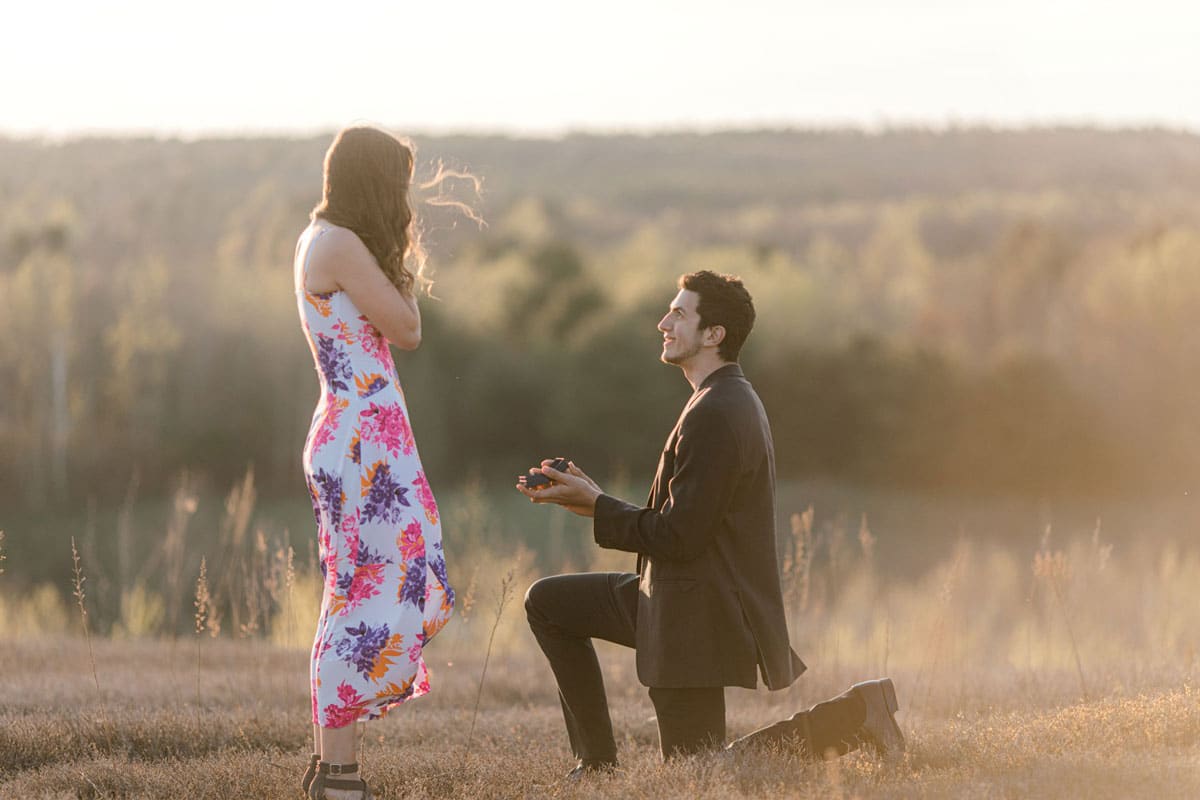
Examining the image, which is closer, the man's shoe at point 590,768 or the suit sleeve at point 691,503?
the suit sleeve at point 691,503

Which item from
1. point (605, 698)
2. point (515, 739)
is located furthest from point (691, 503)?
point (515, 739)

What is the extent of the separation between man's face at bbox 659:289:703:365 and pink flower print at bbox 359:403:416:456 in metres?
0.89

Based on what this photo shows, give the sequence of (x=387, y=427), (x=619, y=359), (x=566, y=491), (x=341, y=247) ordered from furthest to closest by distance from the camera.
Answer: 1. (x=619, y=359)
2. (x=566, y=491)
3. (x=387, y=427)
4. (x=341, y=247)

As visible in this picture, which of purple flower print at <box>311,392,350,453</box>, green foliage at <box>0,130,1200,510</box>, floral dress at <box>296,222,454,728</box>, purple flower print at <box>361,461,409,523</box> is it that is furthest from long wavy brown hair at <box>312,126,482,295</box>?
green foliage at <box>0,130,1200,510</box>

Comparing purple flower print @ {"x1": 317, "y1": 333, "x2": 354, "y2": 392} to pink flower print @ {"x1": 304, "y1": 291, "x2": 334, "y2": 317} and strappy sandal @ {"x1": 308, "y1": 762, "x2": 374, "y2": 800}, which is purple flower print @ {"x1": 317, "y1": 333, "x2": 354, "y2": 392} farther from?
strappy sandal @ {"x1": 308, "y1": 762, "x2": 374, "y2": 800}

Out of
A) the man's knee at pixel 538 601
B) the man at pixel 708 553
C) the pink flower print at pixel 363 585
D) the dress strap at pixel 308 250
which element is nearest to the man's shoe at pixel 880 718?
the man at pixel 708 553

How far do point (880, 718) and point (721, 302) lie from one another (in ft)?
4.98

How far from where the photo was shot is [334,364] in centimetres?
425

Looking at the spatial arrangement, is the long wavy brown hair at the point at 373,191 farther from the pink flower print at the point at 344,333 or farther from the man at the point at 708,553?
the man at the point at 708,553

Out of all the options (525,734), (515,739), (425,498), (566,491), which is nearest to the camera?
(425,498)

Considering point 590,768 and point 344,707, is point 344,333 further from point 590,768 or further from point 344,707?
point 590,768

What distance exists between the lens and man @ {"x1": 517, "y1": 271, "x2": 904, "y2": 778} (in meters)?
4.47

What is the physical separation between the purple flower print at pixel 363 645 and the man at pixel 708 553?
2.08ft

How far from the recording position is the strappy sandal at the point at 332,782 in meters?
4.25
